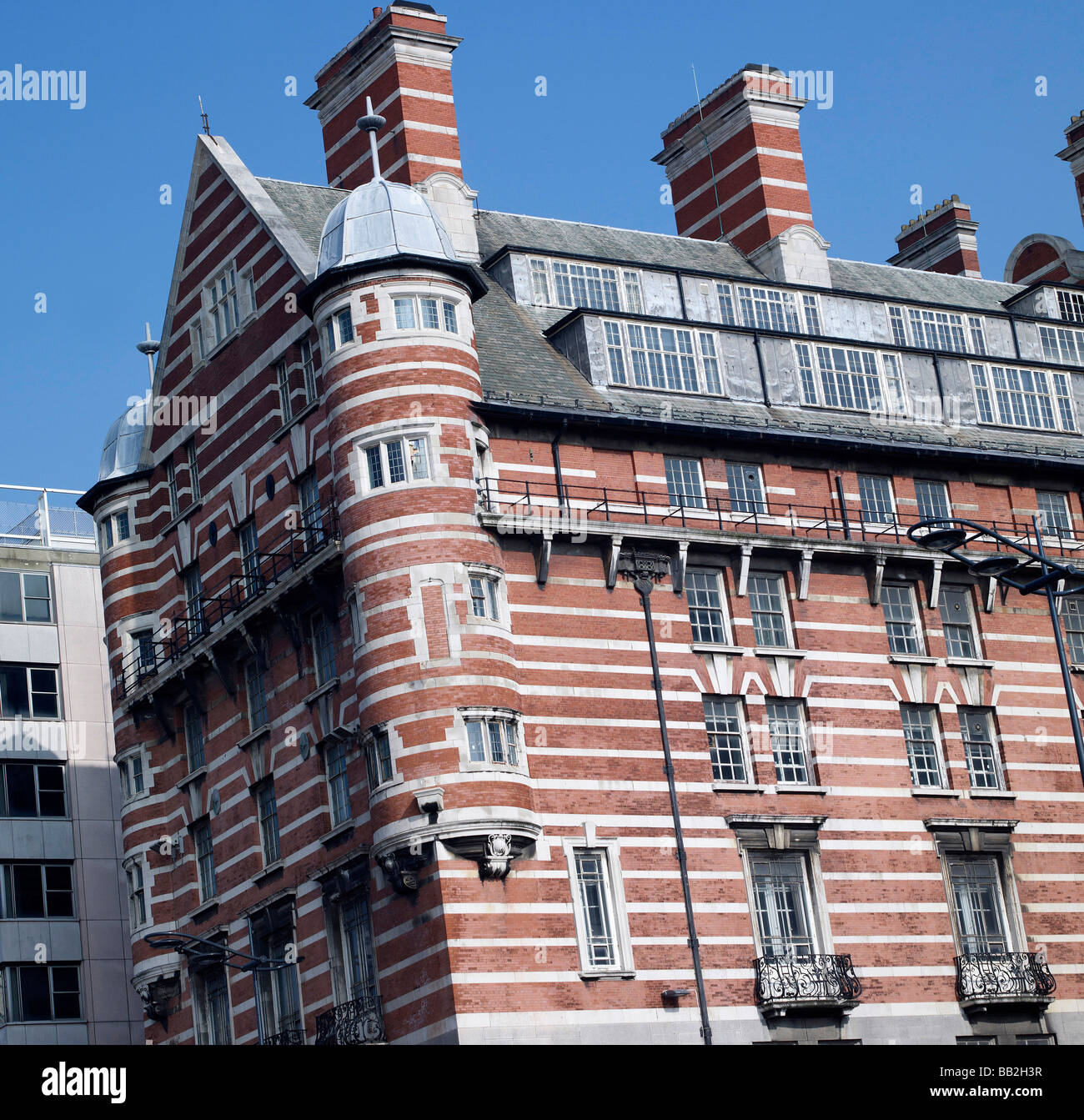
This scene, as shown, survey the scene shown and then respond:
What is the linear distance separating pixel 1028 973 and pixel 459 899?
49.1 feet

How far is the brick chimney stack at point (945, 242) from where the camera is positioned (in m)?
68.6

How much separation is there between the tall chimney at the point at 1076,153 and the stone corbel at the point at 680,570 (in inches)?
1121

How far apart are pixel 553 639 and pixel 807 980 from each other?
9527 mm

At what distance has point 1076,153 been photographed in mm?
67000

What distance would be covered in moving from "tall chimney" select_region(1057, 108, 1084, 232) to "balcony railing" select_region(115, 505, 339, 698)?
1331 inches

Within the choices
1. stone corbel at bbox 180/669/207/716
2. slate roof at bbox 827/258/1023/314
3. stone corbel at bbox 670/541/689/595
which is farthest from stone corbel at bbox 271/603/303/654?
slate roof at bbox 827/258/1023/314

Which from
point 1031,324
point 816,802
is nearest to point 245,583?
point 816,802

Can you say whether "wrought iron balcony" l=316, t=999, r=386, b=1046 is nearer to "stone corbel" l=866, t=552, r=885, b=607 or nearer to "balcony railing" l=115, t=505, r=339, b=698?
"balcony railing" l=115, t=505, r=339, b=698

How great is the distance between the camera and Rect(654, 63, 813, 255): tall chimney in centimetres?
5962

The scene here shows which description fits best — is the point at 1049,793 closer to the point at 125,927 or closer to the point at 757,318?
the point at 757,318

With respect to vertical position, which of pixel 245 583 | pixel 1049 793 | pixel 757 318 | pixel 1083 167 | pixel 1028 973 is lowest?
pixel 1028 973

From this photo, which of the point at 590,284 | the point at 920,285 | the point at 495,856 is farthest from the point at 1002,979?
the point at 920,285

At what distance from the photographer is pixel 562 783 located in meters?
42.1

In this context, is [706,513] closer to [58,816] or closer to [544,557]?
[544,557]
